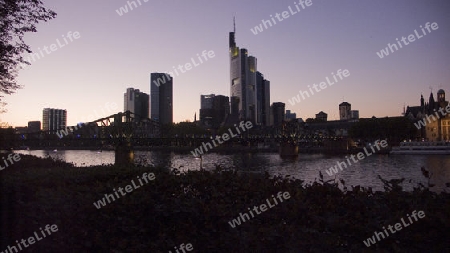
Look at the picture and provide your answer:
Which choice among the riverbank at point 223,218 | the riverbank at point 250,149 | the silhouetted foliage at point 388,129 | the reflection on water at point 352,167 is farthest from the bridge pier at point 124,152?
the silhouetted foliage at point 388,129

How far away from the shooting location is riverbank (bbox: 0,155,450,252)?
13.9 feet

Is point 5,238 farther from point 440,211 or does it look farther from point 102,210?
point 440,211

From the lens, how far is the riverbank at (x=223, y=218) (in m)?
4.23

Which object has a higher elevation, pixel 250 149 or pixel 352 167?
pixel 250 149

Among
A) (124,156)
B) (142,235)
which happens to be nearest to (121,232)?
(142,235)

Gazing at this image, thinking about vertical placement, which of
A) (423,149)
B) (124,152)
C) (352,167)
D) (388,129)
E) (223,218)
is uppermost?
(388,129)

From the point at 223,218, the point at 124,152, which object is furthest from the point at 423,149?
the point at 223,218

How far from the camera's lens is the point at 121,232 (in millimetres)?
5887

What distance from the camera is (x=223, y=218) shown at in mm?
5176

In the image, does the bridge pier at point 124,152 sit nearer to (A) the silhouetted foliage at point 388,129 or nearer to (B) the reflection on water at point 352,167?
(B) the reflection on water at point 352,167

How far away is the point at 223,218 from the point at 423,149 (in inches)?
4921

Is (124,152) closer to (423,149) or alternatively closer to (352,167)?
(352,167)

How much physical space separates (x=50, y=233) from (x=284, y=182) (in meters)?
4.73

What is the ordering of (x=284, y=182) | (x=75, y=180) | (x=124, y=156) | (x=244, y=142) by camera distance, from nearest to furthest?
1. (x=284, y=182)
2. (x=75, y=180)
3. (x=124, y=156)
4. (x=244, y=142)
